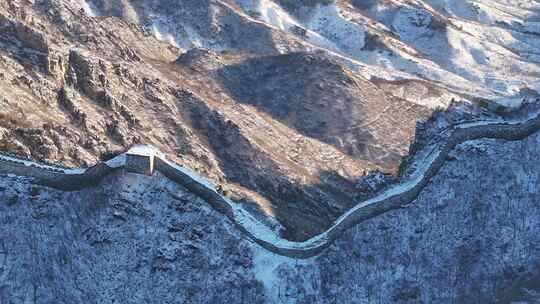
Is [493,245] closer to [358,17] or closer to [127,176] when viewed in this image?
[127,176]

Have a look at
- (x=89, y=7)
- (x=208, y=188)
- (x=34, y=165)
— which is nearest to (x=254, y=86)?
(x=89, y=7)

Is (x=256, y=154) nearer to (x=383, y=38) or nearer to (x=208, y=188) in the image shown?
(x=208, y=188)

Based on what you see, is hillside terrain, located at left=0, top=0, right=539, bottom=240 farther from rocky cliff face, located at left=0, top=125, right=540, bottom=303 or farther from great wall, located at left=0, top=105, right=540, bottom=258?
rocky cliff face, located at left=0, top=125, right=540, bottom=303

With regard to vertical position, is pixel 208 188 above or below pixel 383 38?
above

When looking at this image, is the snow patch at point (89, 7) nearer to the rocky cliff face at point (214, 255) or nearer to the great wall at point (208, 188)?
the great wall at point (208, 188)

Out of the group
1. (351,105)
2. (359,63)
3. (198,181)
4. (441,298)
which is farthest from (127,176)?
(359,63)

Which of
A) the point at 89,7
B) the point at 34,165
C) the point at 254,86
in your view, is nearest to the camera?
the point at 34,165

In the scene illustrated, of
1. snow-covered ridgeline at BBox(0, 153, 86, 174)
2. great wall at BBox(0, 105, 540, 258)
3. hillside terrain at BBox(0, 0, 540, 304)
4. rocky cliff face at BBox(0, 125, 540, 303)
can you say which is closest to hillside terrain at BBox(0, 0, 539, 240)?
hillside terrain at BBox(0, 0, 540, 304)

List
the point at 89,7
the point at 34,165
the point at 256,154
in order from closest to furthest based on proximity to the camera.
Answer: the point at 34,165, the point at 256,154, the point at 89,7

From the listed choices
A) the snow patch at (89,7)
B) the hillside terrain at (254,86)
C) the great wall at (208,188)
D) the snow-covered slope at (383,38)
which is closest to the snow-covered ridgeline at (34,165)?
the great wall at (208,188)
